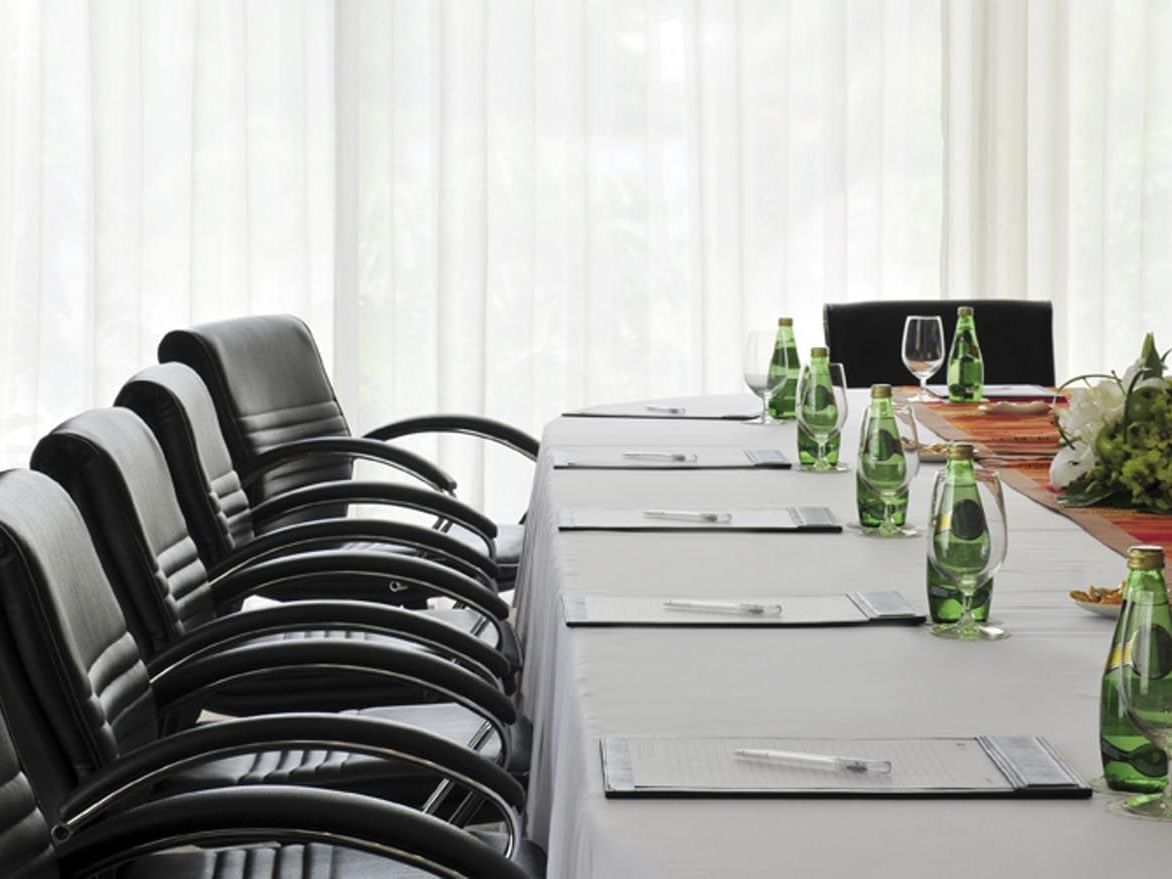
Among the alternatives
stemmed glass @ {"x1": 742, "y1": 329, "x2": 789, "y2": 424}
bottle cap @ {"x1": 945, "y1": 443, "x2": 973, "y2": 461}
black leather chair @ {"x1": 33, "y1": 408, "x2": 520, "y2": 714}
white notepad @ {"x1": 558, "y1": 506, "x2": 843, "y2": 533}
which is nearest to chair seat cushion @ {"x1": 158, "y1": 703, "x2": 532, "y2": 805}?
black leather chair @ {"x1": 33, "y1": 408, "x2": 520, "y2": 714}

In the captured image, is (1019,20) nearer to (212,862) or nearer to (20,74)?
(20,74)

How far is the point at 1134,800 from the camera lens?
128 centimetres

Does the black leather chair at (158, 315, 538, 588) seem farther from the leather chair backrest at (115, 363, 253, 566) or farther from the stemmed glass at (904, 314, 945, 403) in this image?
the stemmed glass at (904, 314, 945, 403)

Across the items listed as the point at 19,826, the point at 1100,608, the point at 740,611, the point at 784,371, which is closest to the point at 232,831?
the point at 19,826

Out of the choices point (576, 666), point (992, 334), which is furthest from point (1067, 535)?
point (992, 334)

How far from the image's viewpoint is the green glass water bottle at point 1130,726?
4.08ft

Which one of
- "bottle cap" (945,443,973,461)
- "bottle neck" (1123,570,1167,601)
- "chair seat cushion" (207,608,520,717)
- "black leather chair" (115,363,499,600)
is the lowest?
"chair seat cushion" (207,608,520,717)

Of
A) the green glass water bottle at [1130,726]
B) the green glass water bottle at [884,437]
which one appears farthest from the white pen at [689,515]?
the green glass water bottle at [1130,726]

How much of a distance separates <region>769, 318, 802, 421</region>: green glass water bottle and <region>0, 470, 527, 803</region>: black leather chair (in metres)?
1.08

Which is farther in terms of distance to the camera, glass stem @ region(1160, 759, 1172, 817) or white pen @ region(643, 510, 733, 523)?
white pen @ region(643, 510, 733, 523)

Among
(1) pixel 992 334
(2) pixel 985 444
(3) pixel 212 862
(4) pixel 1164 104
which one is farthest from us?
(4) pixel 1164 104

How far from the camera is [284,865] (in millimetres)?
1942

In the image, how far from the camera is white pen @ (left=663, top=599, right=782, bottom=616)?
1892mm

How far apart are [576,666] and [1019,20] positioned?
424 centimetres
